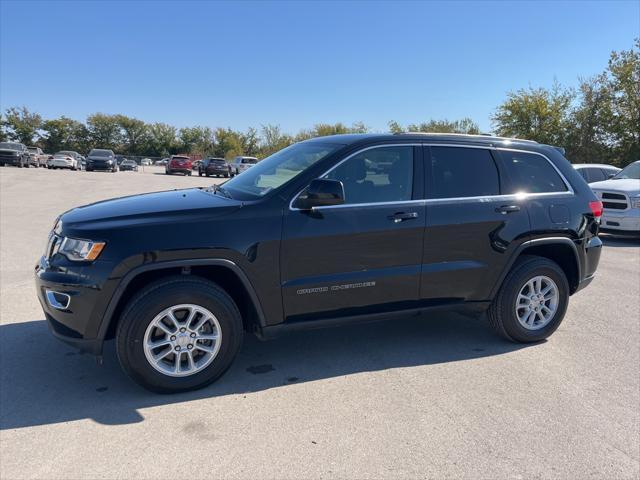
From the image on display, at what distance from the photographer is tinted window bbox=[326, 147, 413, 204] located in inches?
158

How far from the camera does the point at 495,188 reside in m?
4.49

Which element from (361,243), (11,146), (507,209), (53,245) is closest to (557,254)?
(507,209)

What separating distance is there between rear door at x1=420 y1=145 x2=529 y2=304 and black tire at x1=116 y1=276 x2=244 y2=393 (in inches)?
64.7

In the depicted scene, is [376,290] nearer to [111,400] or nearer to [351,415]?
[351,415]

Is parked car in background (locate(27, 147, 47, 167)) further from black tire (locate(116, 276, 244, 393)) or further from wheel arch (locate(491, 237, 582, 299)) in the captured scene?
wheel arch (locate(491, 237, 582, 299))

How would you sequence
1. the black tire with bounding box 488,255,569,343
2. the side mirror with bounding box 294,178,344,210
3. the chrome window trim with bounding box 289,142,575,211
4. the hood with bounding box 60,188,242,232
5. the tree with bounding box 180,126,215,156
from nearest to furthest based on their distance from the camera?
the hood with bounding box 60,188,242,232
the side mirror with bounding box 294,178,344,210
the chrome window trim with bounding box 289,142,575,211
the black tire with bounding box 488,255,569,343
the tree with bounding box 180,126,215,156

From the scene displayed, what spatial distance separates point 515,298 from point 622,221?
7810mm

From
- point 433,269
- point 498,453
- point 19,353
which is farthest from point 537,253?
point 19,353

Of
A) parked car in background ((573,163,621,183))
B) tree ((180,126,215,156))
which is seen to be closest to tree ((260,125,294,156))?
tree ((180,126,215,156))

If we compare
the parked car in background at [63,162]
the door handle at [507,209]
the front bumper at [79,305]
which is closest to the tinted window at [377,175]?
the door handle at [507,209]

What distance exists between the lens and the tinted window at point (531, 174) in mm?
4605

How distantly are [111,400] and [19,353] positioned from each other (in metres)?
1.28

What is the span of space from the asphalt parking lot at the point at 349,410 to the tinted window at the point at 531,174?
1458 mm

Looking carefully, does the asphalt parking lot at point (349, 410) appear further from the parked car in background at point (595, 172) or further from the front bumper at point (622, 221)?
the parked car in background at point (595, 172)
